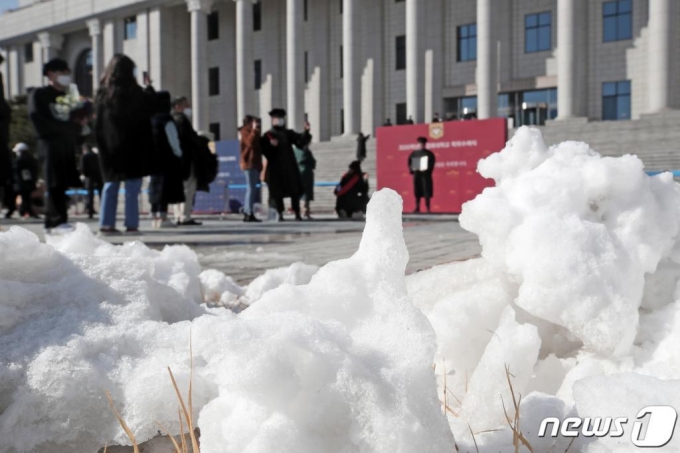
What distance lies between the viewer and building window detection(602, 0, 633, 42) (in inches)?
1339

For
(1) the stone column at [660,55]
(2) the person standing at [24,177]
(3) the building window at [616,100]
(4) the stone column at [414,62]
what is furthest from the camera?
(4) the stone column at [414,62]

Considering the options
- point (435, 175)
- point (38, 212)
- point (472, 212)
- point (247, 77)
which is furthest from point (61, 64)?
Result: point (247, 77)

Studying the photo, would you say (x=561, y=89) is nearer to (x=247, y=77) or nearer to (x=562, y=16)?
(x=562, y=16)

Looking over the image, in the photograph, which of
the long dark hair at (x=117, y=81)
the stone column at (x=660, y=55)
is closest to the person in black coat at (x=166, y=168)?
the long dark hair at (x=117, y=81)

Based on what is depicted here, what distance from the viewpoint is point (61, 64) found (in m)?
7.86

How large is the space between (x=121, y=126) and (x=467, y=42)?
109 ft

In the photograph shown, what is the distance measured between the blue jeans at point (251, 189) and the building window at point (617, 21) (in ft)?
92.1

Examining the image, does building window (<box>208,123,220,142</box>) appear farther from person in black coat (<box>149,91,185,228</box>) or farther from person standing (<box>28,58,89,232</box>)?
person standing (<box>28,58,89,232</box>)

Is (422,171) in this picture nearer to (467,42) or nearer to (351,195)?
(351,195)

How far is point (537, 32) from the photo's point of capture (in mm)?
36281

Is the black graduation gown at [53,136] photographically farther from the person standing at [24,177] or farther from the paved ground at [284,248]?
the person standing at [24,177]

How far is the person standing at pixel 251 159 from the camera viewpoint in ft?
40.4

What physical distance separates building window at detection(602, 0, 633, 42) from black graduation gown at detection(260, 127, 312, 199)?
28.1 meters

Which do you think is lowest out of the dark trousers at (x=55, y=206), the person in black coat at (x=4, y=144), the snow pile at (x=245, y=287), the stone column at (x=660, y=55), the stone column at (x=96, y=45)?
the snow pile at (x=245, y=287)
